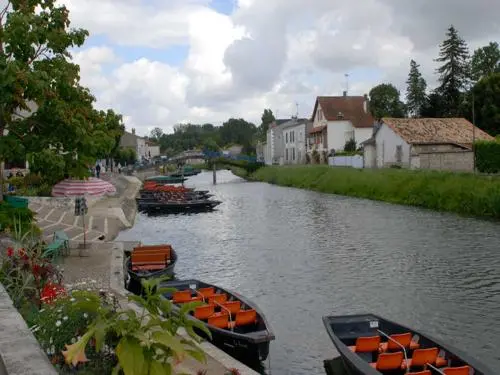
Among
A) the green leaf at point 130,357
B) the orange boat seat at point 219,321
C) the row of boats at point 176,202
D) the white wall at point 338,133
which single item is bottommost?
the orange boat seat at point 219,321

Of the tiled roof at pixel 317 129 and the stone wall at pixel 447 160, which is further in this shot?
the tiled roof at pixel 317 129

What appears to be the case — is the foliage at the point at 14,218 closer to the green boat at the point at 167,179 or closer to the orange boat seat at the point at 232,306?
the orange boat seat at the point at 232,306

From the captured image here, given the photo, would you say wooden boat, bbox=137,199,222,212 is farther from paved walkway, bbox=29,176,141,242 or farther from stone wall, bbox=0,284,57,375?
stone wall, bbox=0,284,57,375

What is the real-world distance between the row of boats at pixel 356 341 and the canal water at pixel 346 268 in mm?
984

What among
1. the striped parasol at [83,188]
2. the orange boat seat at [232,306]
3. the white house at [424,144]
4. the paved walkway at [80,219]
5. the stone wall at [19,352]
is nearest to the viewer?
the stone wall at [19,352]

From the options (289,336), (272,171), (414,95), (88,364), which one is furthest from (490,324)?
→ (414,95)

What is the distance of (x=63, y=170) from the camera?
60.1 feet

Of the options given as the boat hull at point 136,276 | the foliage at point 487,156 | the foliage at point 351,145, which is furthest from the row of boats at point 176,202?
the foliage at point 351,145

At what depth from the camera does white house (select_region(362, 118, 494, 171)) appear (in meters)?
48.2

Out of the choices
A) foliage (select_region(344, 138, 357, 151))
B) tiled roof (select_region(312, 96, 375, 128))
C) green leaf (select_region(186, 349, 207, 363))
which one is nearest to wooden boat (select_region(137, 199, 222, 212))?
foliage (select_region(344, 138, 357, 151))

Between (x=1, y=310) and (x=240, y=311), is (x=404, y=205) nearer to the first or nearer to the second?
(x=240, y=311)

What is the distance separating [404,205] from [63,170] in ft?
88.3

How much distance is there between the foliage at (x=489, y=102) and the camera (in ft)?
201

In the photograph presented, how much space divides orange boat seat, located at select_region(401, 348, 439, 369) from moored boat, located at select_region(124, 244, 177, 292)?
961 centimetres
